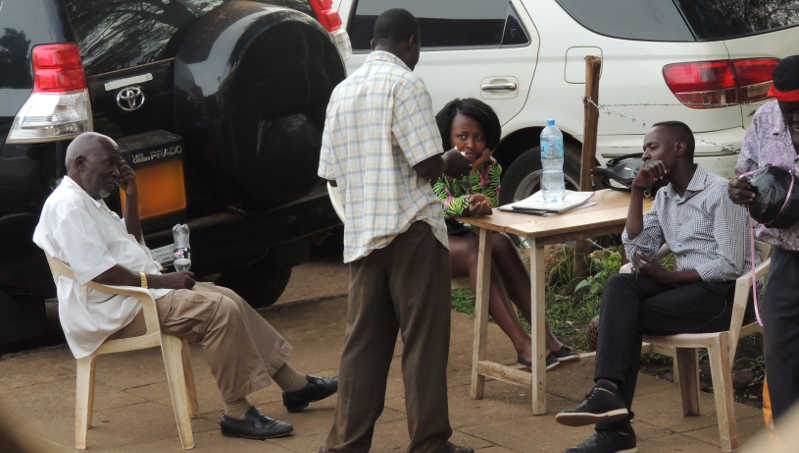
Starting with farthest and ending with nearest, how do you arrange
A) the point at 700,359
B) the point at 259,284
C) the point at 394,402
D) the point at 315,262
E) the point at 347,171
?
the point at 315,262, the point at 259,284, the point at 700,359, the point at 394,402, the point at 347,171

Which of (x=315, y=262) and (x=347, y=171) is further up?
(x=347, y=171)

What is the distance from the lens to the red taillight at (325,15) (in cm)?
613

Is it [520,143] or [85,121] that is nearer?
[85,121]

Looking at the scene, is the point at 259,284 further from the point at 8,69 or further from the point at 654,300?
the point at 654,300

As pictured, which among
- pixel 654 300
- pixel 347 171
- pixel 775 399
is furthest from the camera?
pixel 654 300

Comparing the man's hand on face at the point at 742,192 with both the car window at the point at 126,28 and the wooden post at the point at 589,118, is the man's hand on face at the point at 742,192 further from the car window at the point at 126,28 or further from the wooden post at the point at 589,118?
the car window at the point at 126,28

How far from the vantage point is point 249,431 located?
13.7ft

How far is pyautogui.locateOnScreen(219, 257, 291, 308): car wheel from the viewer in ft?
20.5

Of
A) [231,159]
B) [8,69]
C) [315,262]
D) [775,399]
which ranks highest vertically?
[8,69]

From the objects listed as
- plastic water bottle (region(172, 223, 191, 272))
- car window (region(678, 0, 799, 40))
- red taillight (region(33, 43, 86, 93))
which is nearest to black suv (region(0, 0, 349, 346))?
red taillight (region(33, 43, 86, 93))

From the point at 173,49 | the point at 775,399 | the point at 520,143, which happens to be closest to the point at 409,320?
the point at 775,399

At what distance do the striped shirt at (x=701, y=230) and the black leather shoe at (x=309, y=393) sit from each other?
1433mm

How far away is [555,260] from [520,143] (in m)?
0.79

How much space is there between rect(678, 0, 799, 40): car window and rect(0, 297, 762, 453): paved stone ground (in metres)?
2.09
